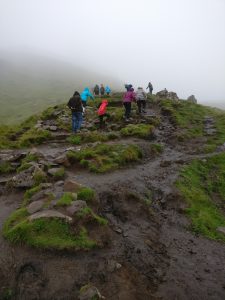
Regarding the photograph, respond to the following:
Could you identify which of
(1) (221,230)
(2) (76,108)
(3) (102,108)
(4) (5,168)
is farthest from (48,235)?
(3) (102,108)

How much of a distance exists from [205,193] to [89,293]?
1141cm

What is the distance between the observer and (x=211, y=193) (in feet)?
65.3

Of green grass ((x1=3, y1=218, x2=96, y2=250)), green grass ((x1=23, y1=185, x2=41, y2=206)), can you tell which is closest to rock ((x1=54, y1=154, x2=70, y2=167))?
green grass ((x1=23, y1=185, x2=41, y2=206))

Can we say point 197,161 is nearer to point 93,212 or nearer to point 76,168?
point 76,168

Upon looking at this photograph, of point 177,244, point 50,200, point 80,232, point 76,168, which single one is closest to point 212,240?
point 177,244

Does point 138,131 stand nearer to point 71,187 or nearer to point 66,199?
point 71,187

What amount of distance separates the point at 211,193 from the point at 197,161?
4119 millimetres

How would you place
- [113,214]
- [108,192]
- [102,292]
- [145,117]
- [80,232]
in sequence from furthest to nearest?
[145,117]
[108,192]
[113,214]
[80,232]
[102,292]

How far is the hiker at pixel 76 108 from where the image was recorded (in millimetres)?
27578

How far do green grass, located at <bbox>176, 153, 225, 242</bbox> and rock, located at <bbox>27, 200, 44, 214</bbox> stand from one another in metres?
6.96

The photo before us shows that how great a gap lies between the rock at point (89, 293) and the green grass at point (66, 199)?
13.3ft

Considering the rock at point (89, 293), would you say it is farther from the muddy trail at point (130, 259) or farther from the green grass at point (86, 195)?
the green grass at point (86, 195)

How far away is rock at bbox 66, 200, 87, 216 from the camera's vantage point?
43.3 feet

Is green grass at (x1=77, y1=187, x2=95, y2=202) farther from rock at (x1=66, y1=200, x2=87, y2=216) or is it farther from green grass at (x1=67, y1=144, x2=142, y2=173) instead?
green grass at (x1=67, y1=144, x2=142, y2=173)
